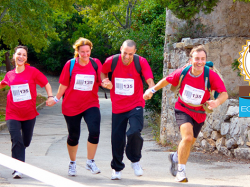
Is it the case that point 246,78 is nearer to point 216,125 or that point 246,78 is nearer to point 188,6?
point 216,125

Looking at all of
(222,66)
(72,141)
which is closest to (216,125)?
(222,66)

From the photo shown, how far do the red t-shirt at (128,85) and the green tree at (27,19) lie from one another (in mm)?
9990

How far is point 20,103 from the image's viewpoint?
5883 millimetres

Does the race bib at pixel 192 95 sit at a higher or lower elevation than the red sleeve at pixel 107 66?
lower

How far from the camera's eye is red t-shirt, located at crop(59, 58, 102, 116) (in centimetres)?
585

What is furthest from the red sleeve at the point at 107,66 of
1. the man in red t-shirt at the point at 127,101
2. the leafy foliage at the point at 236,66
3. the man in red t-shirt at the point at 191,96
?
the leafy foliage at the point at 236,66

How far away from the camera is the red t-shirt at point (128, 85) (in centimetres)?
564

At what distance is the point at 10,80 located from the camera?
19.6ft

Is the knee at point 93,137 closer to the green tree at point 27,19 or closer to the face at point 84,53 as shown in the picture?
the face at point 84,53

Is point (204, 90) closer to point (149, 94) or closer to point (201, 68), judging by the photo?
point (201, 68)

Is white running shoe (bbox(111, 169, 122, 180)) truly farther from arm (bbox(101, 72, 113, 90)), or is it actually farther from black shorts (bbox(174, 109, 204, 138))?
arm (bbox(101, 72, 113, 90))

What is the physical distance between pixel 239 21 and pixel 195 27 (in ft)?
3.34

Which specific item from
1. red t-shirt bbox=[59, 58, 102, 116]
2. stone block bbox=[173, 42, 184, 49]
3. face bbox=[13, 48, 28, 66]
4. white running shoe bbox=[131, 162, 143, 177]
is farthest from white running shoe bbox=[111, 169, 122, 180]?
stone block bbox=[173, 42, 184, 49]

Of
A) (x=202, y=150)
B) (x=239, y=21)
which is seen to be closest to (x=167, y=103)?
(x=202, y=150)
